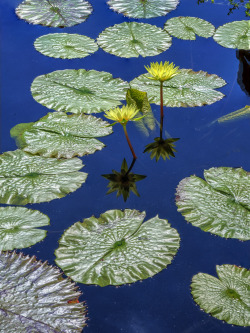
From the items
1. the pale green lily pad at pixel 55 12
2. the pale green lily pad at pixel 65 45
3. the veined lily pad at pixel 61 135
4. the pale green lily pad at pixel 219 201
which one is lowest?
the pale green lily pad at pixel 219 201

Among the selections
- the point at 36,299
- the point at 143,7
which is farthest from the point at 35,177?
the point at 143,7

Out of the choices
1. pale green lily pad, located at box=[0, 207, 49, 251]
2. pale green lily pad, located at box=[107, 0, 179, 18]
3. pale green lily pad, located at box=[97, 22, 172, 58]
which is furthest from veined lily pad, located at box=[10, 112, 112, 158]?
pale green lily pad, located at box=[107, 0, 179, 18]

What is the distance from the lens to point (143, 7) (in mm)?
3285

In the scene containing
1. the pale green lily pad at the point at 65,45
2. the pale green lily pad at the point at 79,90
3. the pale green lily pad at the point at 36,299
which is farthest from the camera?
the pale green lily pad at the point at 65,45

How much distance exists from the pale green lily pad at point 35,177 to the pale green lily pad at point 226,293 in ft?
2.20

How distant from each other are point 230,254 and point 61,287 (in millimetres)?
616

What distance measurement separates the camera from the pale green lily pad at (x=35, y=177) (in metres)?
1.82

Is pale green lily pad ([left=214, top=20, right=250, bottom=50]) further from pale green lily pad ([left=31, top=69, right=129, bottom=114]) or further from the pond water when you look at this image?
pale green lily pad ([left=31, top=69, right=129, bottom=114])

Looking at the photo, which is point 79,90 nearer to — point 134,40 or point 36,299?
point 134,40

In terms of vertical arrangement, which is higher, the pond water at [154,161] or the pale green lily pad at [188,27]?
the pale green lily pad at [188,27]

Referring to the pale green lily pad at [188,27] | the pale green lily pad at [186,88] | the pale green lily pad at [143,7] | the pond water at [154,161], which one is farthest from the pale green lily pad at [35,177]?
the pale green lily pad at [143,7]

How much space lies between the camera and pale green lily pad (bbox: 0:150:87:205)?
182cm

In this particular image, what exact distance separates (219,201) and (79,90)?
102 centimetres

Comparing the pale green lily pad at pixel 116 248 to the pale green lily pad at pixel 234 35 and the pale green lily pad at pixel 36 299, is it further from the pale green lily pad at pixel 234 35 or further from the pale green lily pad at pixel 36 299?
the pale green lily pad at pixel 234 35
